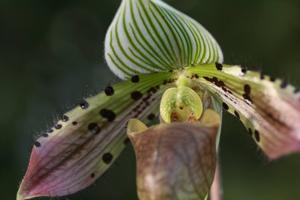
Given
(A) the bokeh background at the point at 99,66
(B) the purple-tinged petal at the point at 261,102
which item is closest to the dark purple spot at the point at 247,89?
(B) the purple-tinged petal at the point at 261,102

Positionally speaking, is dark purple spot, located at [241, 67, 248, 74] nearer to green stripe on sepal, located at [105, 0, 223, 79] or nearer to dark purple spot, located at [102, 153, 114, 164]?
green stripe on sepal, located at [105, 0, 223, 79]

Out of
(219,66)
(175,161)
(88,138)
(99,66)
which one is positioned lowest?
(175,161)

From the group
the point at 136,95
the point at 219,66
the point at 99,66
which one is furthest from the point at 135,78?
the point at 99,66

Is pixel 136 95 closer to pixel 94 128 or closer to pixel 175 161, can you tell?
pixel 94 128

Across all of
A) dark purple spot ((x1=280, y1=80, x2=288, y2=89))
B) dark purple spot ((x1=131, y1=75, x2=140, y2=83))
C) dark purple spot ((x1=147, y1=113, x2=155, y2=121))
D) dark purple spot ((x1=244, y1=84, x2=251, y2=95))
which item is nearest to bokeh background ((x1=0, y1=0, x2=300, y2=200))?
dark purple spot ((x1=147, y1=113, x2=155, y2=121))

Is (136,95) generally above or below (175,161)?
above

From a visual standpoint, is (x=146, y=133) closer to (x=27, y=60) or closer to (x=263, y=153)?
(x=263, y=153)

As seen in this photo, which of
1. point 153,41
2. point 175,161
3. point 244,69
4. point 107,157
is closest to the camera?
point 175,161
